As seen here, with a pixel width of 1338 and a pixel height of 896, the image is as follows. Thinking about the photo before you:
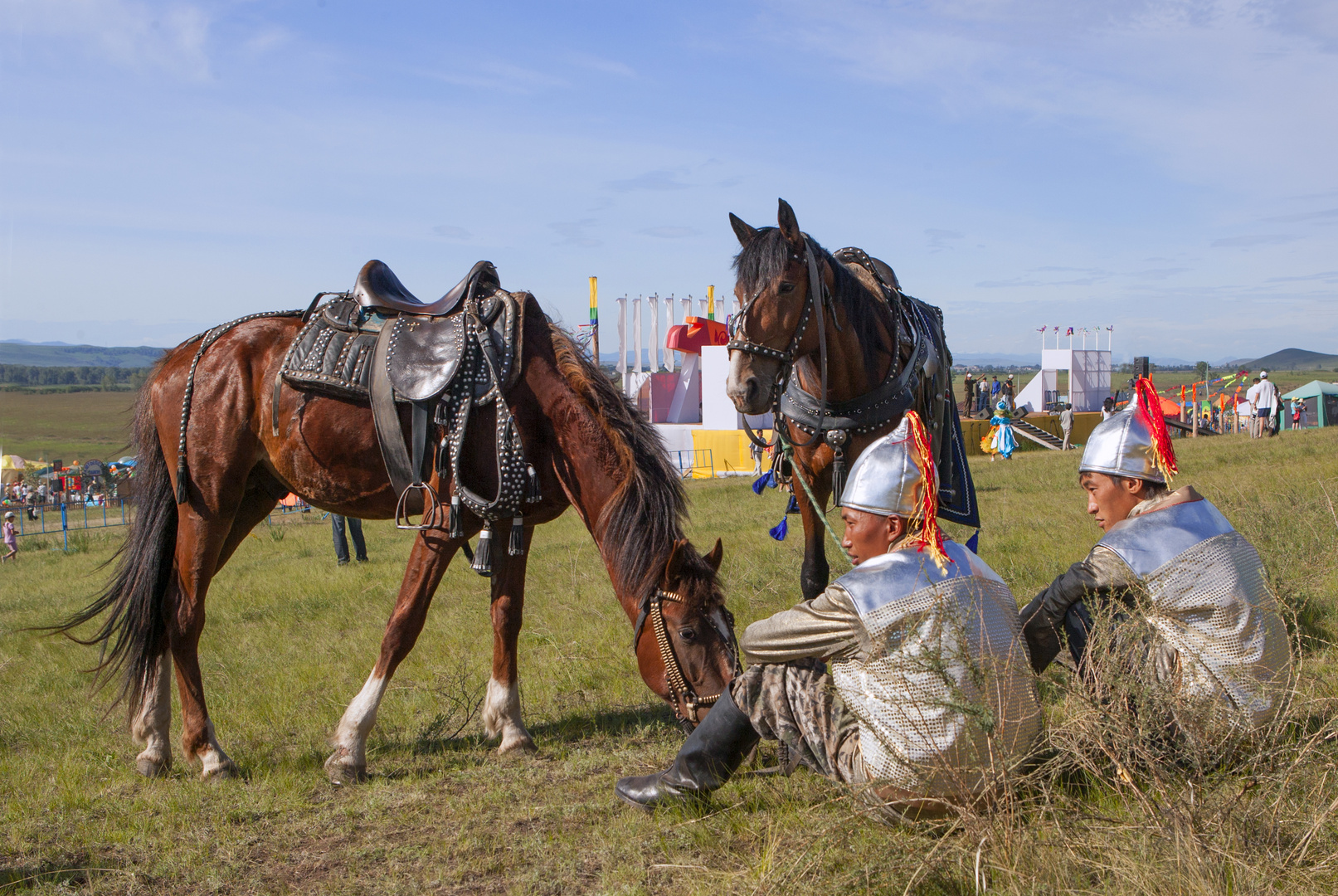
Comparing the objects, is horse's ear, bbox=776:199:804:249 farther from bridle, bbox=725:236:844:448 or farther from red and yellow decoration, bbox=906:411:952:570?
red and yellow decoration, bbox=906:411:952:570

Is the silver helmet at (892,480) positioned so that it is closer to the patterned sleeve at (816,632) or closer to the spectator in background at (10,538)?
the patterned sleeve at (816,632)

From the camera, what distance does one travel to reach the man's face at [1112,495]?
3115 millimetres

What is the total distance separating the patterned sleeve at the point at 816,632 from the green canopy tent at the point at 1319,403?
34.1 meters

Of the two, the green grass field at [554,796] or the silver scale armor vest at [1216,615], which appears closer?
the green grass field at [554,796]

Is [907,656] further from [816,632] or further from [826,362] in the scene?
[826,362]

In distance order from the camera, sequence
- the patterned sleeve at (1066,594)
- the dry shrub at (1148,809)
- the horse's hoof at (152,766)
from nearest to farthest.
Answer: the dry shrub at (1148,809)
the patterned sleeve at (1066,594)
the horse's hoof at (152,766)

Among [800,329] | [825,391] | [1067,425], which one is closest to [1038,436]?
[1067,425]

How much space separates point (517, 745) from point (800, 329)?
237cm

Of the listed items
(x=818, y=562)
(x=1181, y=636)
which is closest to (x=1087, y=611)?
(x=1181, y=636)

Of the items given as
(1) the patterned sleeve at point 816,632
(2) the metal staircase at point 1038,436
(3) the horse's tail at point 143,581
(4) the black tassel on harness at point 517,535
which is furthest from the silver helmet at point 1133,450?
(2) the metal staircase at point 1038,436

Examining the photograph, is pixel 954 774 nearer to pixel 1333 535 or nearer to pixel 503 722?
pixel 503 722

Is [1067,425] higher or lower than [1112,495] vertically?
lower

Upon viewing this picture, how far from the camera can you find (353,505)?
4.70 metres

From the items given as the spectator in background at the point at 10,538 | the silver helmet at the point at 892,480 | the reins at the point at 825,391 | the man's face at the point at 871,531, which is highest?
the reins at the point at 825,391
